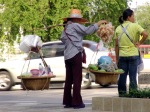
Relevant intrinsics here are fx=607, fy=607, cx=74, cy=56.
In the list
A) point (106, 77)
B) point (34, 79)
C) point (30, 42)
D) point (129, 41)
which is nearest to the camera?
point (106, 77)

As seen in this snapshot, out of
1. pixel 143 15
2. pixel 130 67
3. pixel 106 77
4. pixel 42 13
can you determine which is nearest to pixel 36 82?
pixel 106 77

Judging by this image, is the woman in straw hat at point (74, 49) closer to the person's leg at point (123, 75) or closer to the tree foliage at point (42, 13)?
the person's leg at point (123, 75)

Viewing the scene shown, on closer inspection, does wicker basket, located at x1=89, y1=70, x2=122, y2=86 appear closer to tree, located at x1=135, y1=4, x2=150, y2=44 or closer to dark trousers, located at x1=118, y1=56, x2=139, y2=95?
dark trousers, located at x1=118, y1=56, x2=139, y2=95

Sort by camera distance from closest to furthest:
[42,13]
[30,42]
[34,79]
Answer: [34,79] → [30,42] → [42,13]

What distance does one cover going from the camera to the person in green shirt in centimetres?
1052

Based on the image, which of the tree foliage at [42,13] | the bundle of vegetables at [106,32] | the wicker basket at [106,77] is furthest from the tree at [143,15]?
the wicker basket at [106,77]

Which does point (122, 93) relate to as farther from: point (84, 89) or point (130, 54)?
point (84, 89)

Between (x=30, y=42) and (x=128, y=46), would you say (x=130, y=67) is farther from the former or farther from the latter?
(x=30, y=42)

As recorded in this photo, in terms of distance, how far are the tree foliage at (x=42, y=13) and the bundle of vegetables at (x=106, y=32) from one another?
57.4 ft

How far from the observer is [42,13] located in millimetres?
29078

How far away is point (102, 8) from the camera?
30984 millimetres

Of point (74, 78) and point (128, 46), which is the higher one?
point (128, 46)

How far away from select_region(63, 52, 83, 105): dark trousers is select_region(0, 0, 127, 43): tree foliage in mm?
17081

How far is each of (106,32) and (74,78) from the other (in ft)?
3.31
